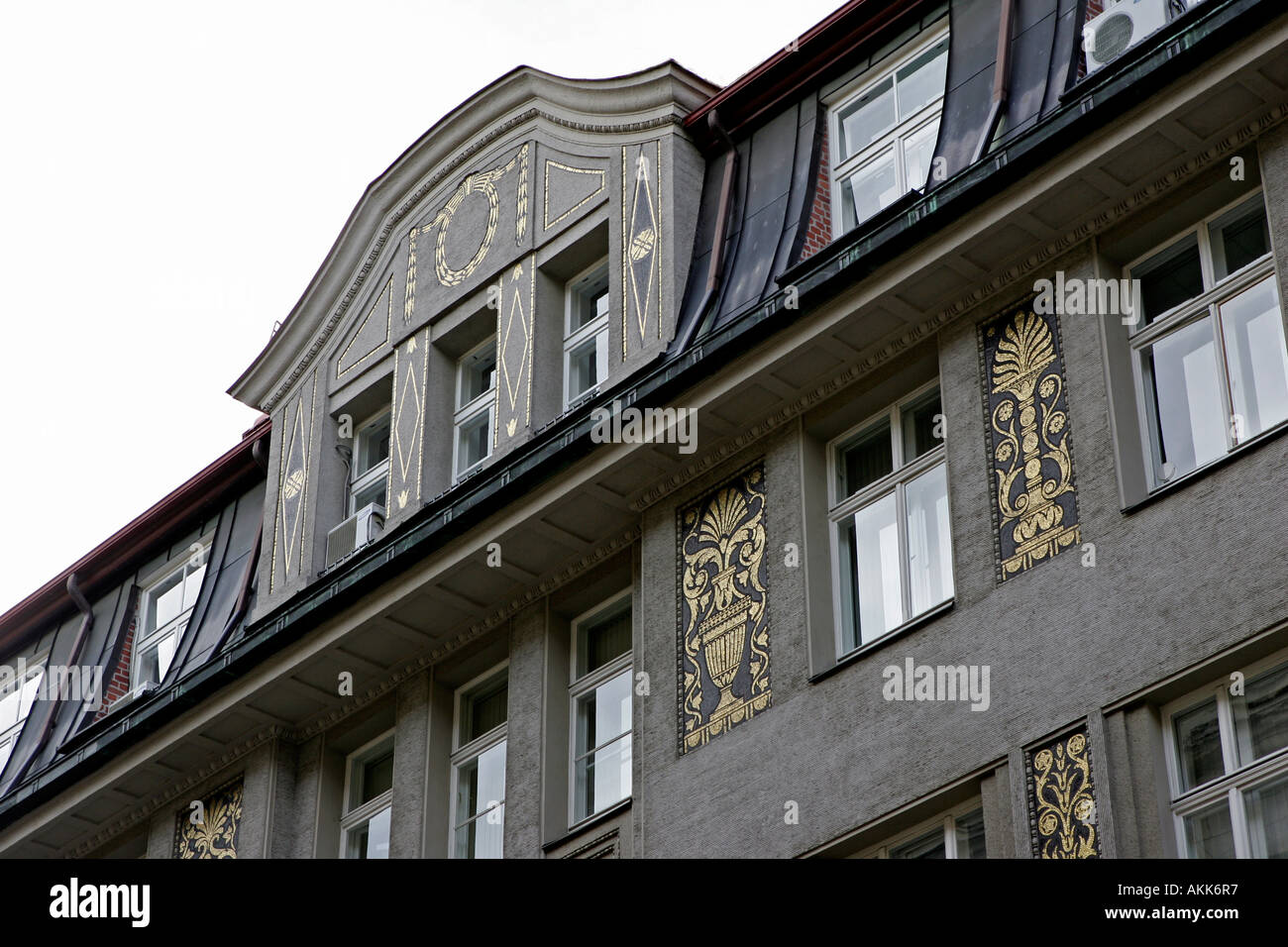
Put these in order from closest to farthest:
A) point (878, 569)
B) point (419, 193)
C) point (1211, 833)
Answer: point (1211, 833), point (878, 569), point (419, 193)

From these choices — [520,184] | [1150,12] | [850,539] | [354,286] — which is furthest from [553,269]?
[1150,12]

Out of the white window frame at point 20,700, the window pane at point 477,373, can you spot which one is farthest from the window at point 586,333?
the white window frame at point 20,700

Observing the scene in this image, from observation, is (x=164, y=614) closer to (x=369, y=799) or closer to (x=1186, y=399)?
(x=369, y=799)

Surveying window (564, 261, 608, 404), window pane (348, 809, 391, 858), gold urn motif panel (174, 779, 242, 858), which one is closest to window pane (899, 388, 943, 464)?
window (564, 261, 608, 404)

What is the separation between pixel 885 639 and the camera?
1806 cm

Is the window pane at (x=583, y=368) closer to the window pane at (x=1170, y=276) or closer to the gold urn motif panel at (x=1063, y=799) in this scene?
the window pane at (x=1170, y=276)

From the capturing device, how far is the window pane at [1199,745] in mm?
15836

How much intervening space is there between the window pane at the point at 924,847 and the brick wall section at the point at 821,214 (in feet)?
17.4

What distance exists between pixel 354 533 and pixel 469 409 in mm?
1638

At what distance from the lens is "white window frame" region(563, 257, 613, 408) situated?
887 inches

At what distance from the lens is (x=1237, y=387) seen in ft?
55.7

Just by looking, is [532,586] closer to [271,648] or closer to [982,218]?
[271,648]

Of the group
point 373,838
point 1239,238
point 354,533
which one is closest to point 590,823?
point 373,838

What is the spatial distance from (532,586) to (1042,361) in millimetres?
5577
